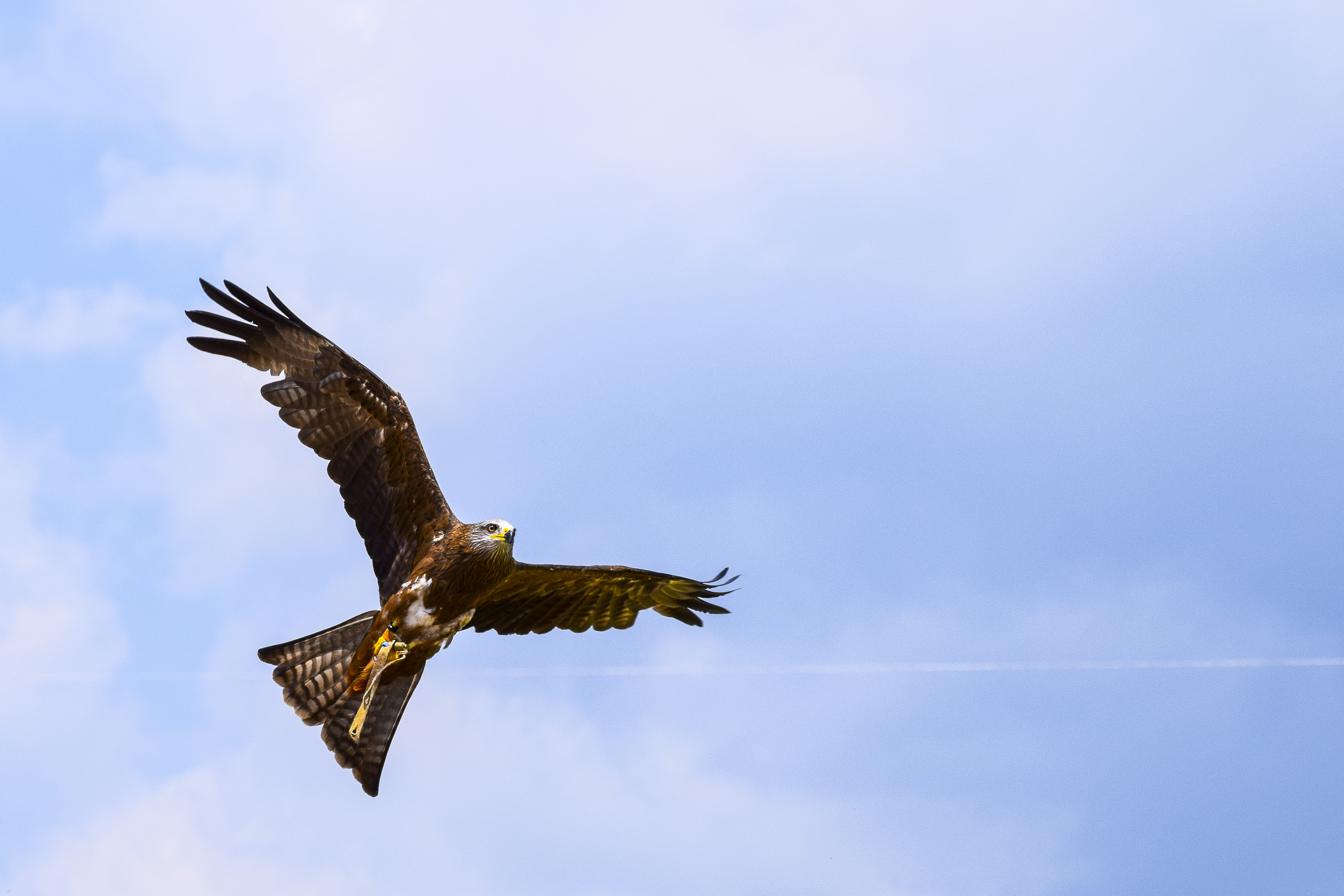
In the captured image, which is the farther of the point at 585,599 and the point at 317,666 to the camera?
the point at 585,599

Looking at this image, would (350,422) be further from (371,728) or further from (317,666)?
(371,728)

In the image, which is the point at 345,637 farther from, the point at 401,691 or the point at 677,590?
the point at 677,590

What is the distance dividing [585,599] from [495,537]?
203 cm

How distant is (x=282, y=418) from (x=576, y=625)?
3.56m

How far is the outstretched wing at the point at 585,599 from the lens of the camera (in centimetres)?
1483

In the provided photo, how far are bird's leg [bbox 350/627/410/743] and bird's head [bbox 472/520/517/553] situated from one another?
42.7 inches

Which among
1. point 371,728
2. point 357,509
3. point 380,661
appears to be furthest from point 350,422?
point 371,728

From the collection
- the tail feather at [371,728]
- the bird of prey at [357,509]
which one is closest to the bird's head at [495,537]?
the bird of prey at [357,509]

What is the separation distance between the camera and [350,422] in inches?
561

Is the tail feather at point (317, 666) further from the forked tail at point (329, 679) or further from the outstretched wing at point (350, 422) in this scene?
the outstretched wing at point (350, 422)

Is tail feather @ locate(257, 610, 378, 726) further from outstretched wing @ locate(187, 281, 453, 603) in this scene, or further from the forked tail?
outstretched wing @ locate(187, 281, 453, 603)

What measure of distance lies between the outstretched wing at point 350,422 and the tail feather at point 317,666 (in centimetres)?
49

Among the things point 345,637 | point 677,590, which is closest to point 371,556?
point 345,637

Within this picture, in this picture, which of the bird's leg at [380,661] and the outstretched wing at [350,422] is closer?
the bird's leg at [380,661]
